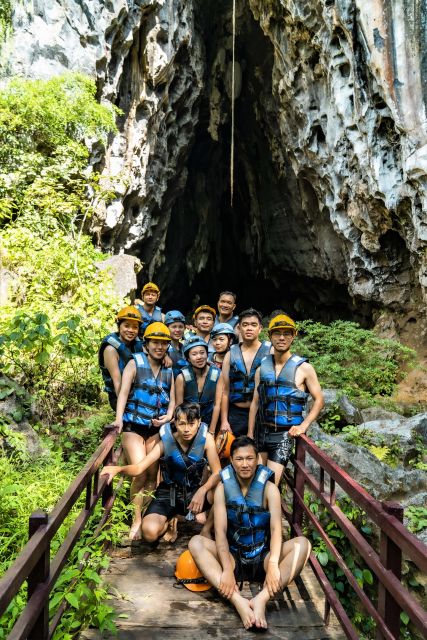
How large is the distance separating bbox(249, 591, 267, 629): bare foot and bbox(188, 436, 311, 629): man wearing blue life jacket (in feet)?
0.65

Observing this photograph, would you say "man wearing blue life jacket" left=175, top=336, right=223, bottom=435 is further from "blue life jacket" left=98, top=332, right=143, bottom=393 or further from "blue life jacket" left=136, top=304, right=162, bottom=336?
"blue life jacket" left=136, top=304, right=162, bottom=336

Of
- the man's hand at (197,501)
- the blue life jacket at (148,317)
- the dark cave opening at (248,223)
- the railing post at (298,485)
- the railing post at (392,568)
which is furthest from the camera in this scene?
the dark cave opening at (248,223)

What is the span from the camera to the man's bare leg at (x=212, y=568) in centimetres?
271

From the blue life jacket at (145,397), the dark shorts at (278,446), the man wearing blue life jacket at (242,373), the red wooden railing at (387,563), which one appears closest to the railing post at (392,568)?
the red wooden railing at (387,563)

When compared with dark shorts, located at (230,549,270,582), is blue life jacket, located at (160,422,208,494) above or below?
above

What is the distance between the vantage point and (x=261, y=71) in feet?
55.4

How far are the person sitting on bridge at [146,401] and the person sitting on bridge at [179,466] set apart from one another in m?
0.36

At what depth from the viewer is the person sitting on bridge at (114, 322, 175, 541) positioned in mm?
4078

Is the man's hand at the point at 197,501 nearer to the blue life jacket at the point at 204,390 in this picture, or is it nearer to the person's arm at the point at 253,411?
the person's arm at the point at 253,411

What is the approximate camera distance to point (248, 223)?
834 inches

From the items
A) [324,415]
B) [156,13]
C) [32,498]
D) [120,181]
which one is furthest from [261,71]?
[32,498]

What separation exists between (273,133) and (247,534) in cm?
1599

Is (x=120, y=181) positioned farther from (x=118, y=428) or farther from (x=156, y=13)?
(x=118, y=428)

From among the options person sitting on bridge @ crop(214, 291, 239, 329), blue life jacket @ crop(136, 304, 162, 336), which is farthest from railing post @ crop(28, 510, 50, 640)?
blue life jacket @ crop(136, 304, 162, 336)
